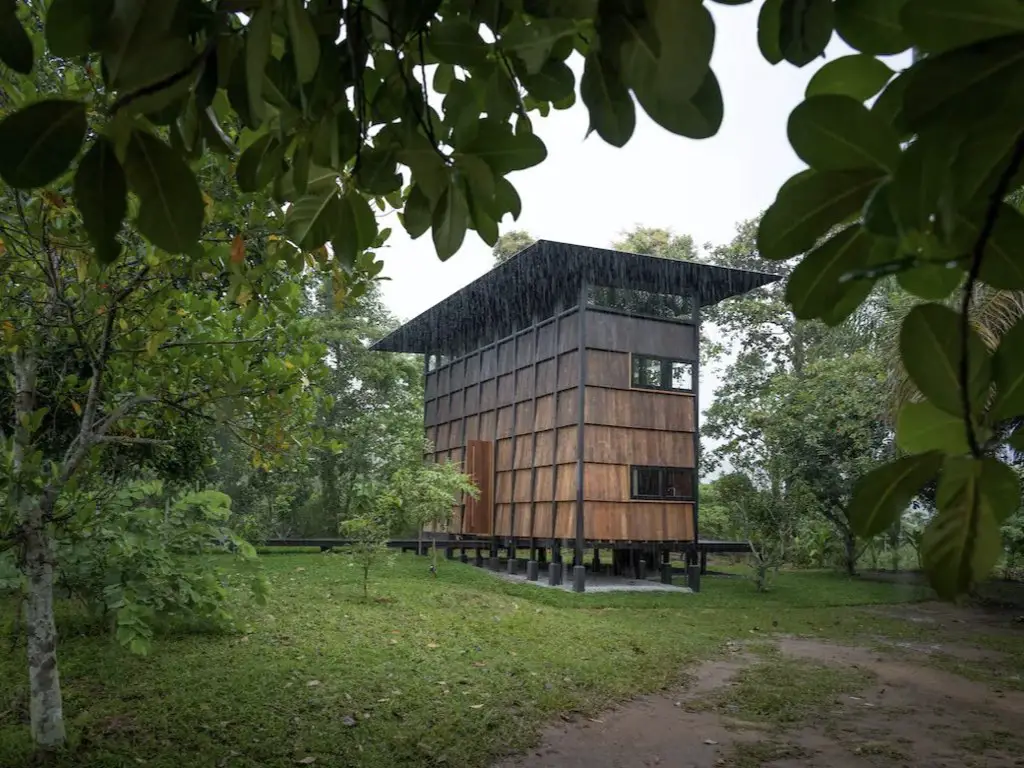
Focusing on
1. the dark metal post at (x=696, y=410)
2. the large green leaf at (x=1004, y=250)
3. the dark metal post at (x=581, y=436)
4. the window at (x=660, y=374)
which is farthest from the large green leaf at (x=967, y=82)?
the dark metal post at (x=696, y=410)

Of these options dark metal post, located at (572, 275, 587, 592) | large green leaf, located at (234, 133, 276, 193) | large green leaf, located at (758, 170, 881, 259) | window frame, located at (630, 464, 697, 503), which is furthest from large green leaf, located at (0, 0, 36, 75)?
window frame, located at (630, 464, 697, 503)

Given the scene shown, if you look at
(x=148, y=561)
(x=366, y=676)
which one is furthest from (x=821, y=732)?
(x=148, y=561)

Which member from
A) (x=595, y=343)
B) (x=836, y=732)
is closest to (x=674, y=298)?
(x=595, y=343)

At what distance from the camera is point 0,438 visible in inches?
124

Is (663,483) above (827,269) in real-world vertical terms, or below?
above

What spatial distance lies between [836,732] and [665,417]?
6833 mm

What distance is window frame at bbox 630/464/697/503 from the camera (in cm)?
1058

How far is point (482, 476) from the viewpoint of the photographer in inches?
516

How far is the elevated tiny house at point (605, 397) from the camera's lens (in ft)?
33.9

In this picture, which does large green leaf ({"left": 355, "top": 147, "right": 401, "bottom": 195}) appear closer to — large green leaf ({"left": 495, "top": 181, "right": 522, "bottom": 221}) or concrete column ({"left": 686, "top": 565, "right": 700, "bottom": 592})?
large green leaf ({"left": 495, "top": 181, "right": 522, "bottom": 221})

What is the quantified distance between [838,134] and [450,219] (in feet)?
1.58

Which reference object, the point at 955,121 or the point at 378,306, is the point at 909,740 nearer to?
the point at 955,121

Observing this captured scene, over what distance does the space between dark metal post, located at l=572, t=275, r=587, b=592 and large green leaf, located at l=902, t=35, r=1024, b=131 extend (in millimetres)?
9796

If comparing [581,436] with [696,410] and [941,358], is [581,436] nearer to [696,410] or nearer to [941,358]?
[696,410]
